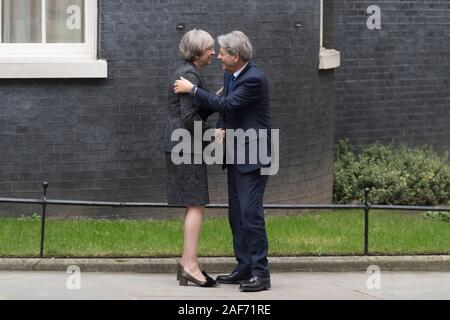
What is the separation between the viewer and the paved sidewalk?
1010cm

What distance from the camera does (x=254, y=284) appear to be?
1032cm

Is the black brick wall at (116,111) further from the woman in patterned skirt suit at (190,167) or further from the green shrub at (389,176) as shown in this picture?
the woman in patterned skirt suit at (190,167)

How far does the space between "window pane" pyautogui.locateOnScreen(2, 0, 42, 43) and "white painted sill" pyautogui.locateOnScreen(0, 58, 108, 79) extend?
286 mm

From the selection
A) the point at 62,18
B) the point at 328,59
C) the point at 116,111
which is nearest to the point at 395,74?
the point at 328,59

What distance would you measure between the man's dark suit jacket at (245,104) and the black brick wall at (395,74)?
24.8ft

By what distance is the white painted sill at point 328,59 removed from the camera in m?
15.4

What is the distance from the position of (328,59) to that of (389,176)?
2.03 meters

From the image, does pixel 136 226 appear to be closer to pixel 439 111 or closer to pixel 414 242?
pixel 414 242

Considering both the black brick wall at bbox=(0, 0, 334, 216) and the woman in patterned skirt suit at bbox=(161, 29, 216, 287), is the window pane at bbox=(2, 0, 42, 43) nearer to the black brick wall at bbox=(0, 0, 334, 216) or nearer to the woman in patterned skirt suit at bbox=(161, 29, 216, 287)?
the black brick wall at bbox=(0, 0, 334, 216)

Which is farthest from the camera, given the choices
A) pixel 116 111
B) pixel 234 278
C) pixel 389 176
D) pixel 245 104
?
pixel 389 176

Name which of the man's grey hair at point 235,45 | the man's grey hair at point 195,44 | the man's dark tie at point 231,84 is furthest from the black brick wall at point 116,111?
the man's grey hair at point 235,45

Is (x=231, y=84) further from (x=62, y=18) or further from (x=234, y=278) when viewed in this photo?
(x=62, y=18)

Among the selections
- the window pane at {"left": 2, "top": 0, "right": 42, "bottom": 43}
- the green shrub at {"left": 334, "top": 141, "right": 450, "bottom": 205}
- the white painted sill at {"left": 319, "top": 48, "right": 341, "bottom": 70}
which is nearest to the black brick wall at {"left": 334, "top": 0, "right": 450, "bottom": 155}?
the green shrub at {"left": 334, "top": 141, "right": 450, "bottom": 205}

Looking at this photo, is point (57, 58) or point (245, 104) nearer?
point (245, 104)
